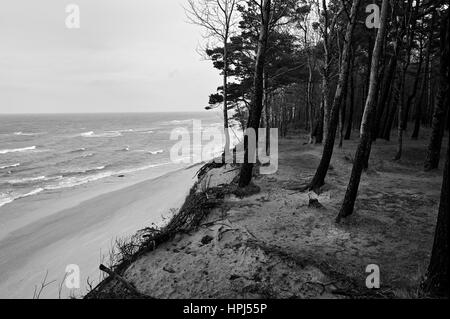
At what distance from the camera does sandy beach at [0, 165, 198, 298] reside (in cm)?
986

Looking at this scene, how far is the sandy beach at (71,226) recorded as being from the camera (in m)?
9.86

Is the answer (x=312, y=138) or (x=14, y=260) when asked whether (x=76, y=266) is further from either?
(x=312, y=138)

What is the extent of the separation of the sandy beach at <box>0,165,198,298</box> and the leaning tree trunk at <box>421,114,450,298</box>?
7.19 meters

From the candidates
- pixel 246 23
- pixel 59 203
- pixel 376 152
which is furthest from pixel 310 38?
pixel 59 203

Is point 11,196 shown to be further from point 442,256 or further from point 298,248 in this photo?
point 442,256

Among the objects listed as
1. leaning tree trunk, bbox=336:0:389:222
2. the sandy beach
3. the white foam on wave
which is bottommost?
the white foam on wave

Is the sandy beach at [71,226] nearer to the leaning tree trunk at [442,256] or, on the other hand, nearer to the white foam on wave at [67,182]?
the white foam on wave at [67,182]

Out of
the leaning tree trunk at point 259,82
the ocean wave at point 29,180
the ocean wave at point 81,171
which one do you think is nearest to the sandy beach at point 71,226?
the leaning tree trunk at point 259,82

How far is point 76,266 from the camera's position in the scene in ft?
32.7

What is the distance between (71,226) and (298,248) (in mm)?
12605

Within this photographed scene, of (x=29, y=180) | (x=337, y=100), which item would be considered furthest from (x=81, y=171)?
(x=337, y=100)

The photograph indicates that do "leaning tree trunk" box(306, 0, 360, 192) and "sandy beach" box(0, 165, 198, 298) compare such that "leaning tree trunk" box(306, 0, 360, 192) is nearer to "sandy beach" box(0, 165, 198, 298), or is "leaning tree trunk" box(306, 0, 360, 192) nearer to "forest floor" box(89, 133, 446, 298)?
"forest floor" box(89, 133, 446, 298)

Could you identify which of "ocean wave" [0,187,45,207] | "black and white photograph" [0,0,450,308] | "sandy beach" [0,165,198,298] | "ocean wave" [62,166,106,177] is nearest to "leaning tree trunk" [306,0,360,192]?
"black and white photograph" [0,0,450,308]

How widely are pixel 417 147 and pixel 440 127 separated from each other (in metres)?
5.96
